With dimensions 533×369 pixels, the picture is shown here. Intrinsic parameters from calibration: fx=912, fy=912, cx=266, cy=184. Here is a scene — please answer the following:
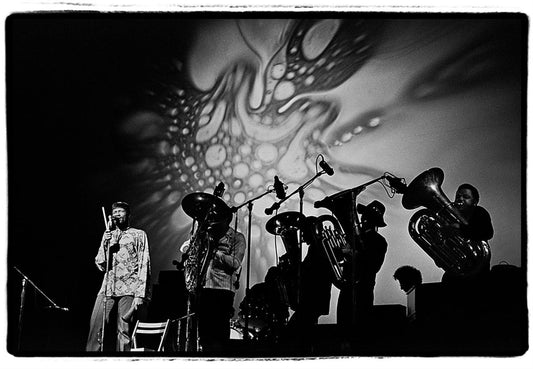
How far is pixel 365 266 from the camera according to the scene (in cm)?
391

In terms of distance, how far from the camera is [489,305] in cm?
386

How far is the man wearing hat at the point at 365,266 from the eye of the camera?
389 cm

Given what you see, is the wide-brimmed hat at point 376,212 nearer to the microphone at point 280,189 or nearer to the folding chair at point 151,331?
the microphone at point 280,189

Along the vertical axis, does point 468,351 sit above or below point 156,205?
below

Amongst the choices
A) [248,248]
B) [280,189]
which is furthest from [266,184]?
[248,248]

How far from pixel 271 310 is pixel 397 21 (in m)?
1.36

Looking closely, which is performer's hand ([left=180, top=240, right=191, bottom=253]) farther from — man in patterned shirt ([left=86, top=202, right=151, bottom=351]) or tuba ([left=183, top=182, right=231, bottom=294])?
man in patterned shirt ([left=86, top=202, right=151, bottom=351])

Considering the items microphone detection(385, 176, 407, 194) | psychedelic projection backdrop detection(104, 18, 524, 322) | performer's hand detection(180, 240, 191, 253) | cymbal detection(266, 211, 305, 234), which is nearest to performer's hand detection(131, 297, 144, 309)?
psychedelic projection backdrop detection(104, 18, 524, 322)

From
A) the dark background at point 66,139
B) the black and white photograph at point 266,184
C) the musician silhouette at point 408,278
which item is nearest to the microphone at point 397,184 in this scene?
the black and white photograph at point 266,184

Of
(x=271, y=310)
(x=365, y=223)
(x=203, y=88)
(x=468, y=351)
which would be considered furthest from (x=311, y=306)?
(x=203, y=88)

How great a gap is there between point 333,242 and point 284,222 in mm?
229

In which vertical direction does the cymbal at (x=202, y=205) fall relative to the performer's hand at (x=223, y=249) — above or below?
above

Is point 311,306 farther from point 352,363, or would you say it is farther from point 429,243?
point 429,243

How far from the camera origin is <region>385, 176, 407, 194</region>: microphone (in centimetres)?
392
